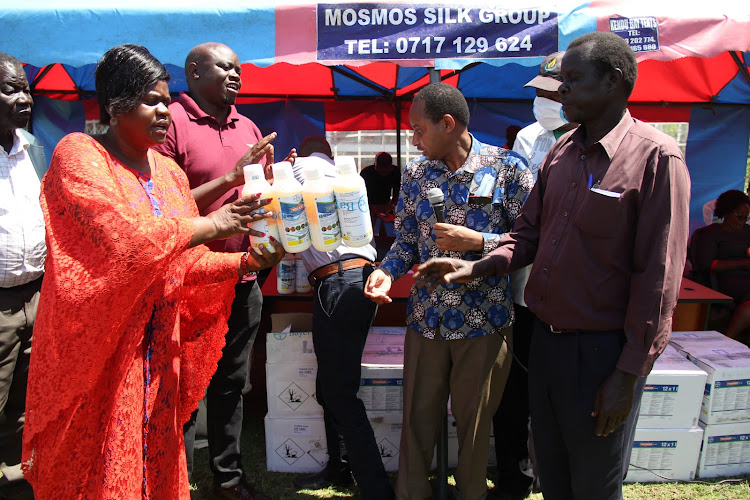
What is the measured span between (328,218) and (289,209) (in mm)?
153

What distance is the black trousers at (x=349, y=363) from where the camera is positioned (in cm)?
260

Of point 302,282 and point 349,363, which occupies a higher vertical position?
point 302,282

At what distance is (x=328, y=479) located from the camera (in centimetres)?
312

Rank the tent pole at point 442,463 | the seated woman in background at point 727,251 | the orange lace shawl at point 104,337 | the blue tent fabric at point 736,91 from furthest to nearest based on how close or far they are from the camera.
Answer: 1. the blue tent fabric at point 736,91
2. the seated woman in background at point 727,251
3. the tent pole at point 442,463
4. the orange lace shawl at point 104,337

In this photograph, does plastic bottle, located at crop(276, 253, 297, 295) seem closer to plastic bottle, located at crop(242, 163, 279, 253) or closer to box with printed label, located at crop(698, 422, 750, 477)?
plastic bottle, located at crop(242, 163, 279, 253)

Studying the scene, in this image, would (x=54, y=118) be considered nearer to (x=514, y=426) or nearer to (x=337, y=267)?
(x=337, y=267)

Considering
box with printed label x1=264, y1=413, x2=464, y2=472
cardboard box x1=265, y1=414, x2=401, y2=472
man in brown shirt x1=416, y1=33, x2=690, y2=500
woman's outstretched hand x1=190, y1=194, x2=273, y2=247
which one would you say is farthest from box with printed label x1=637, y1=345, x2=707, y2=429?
Answer: woman's outstretched hand x1=190, y1=194, x2=273, y2=247

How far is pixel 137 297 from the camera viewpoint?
169cm

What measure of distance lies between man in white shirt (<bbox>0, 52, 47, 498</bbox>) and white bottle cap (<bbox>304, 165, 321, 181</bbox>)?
4.72 feet

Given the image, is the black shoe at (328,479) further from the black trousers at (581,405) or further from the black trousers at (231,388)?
the black trousers at (581,405)

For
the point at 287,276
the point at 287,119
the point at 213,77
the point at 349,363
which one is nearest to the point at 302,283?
the point at 287,276

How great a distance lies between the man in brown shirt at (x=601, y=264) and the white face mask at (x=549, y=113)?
2.84ft

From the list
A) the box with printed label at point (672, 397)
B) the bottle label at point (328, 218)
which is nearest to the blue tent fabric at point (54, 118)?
the bottle label at point (328, 218)

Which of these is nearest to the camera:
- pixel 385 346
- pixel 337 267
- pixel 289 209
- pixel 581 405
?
pixel 581 405
